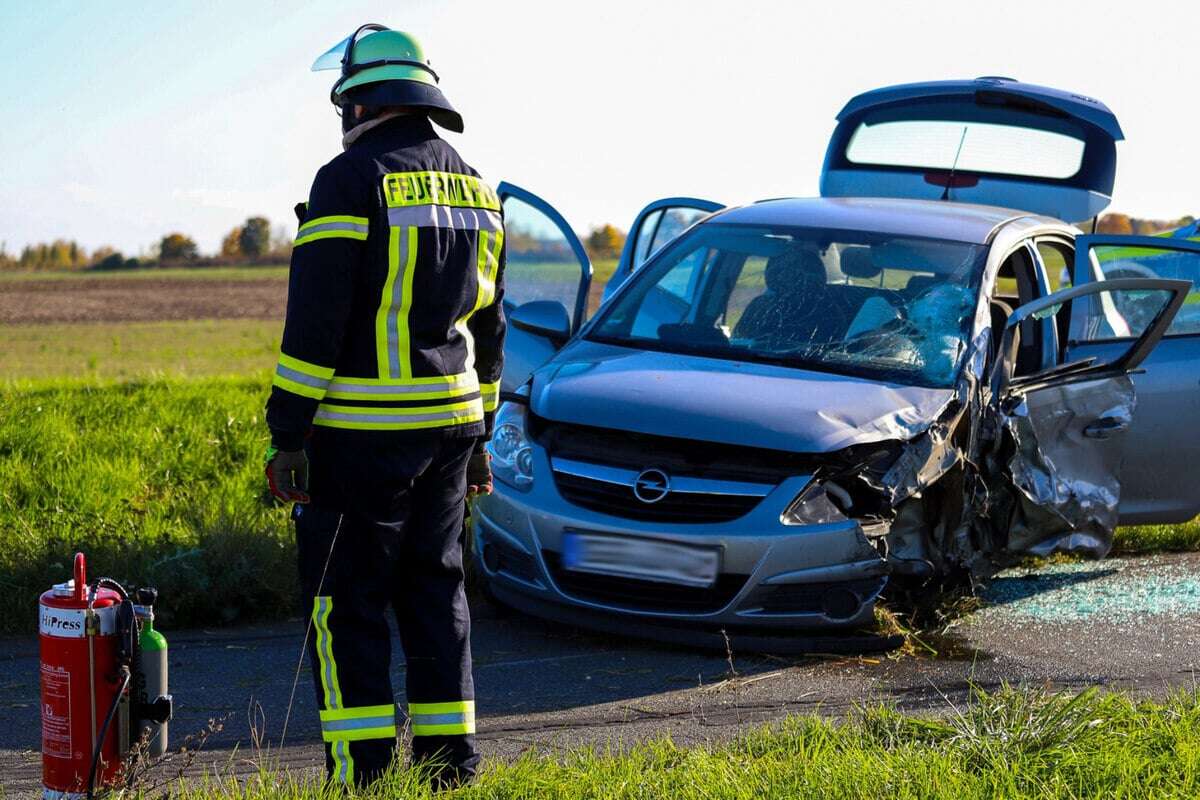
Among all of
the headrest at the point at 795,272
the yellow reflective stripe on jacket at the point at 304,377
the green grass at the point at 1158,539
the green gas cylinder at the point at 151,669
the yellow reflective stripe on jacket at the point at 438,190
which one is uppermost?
the yellow reflective stripe on jacket at the point at 438,190

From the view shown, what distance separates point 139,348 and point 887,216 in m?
15.1

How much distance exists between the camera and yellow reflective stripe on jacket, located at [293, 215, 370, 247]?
385cm

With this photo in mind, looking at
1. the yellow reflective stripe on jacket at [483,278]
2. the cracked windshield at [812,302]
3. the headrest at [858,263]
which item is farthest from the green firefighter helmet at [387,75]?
the headrest at [858,263]

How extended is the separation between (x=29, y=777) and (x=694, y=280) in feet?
12.1

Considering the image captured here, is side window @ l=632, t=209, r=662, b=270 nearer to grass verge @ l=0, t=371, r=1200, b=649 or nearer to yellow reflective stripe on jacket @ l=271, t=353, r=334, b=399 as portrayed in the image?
grass verge @ l=0, t=371, r=1200, b=649

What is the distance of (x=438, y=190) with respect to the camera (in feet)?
13.2

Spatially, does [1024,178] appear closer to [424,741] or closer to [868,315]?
[868,315]

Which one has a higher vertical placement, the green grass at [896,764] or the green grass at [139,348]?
the green grass at [896,764]

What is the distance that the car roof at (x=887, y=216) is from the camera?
6934 millimetres

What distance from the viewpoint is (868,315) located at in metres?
6.58

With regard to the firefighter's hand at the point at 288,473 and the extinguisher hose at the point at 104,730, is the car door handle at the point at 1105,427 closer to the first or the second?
the firefighter's hand at the point at 288,473

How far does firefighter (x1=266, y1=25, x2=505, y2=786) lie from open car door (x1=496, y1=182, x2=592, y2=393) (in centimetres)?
286

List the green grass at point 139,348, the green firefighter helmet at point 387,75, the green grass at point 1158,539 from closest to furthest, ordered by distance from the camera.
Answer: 1. the green firefighter helmet at point 387,75
2. the green grass at point 1158,539
3. the green grass at point 139,348

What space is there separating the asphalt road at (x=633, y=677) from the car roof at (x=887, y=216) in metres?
1.63
